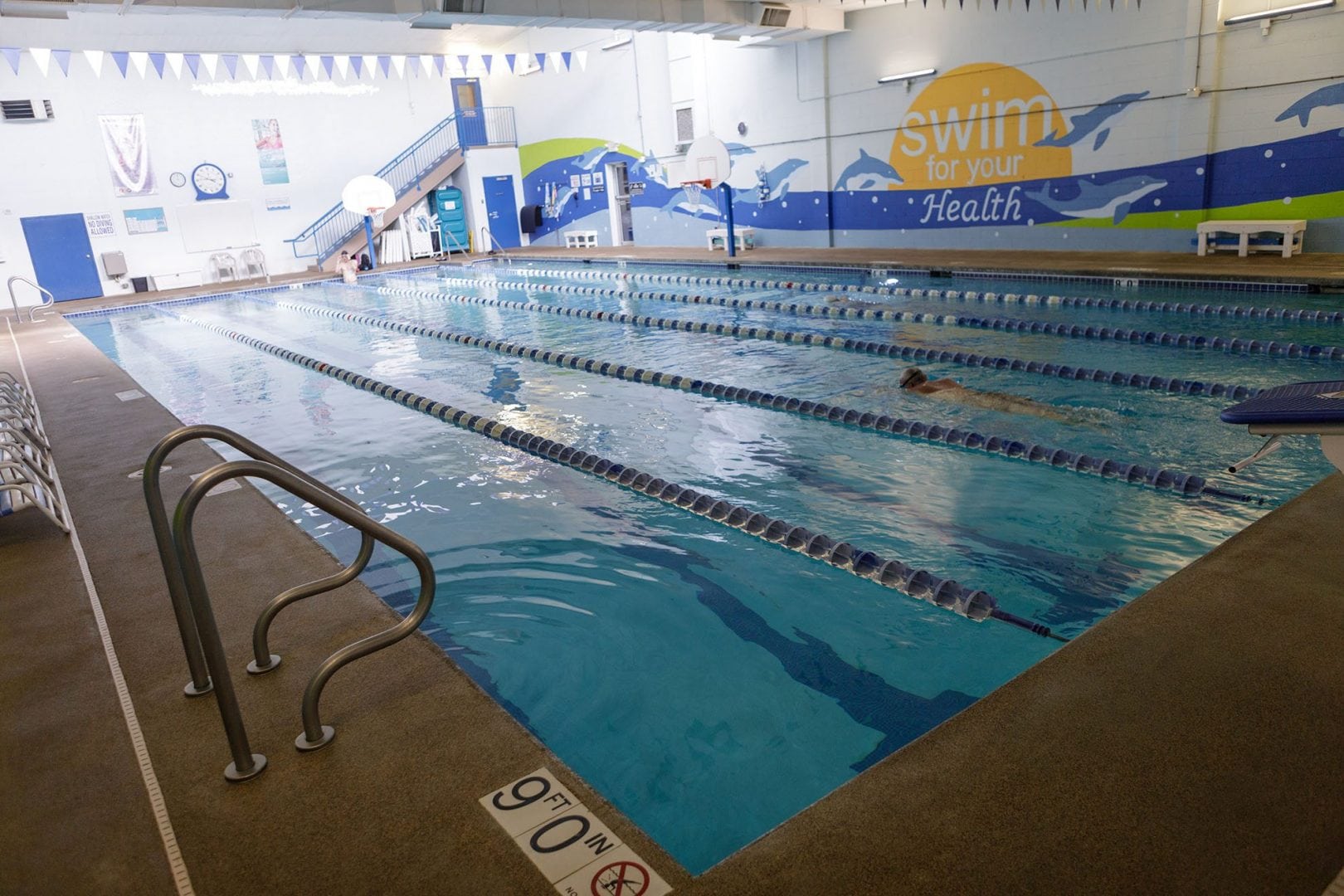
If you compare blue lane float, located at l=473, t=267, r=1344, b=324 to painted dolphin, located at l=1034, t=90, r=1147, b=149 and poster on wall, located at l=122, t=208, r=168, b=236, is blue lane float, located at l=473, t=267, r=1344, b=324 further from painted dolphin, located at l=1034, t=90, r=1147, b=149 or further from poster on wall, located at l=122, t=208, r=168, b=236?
poster on wall, located at l=122, t=208, r=168, b=236

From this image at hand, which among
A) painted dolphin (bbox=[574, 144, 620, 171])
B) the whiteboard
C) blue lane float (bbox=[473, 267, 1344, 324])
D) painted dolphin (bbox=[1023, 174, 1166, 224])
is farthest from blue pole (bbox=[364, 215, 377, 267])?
painted dolphin (bbox=[1023, 174, 1166, 224])

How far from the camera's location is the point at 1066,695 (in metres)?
2.15

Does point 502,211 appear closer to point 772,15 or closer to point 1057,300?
point 772,15

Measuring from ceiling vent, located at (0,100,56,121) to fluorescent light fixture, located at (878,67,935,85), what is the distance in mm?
15182

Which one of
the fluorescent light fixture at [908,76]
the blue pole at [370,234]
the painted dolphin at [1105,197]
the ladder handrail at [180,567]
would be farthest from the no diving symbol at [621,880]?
the blue pole at [370,234]

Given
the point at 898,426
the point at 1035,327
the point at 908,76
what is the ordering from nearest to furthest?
the point at 898,426, the point at 1035,327, the point at 908,76

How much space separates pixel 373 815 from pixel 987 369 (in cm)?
566

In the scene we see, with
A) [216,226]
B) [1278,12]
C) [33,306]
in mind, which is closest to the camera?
[1278,12]

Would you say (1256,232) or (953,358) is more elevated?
(1256,232)

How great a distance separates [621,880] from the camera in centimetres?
168

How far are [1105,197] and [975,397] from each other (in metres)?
6.85

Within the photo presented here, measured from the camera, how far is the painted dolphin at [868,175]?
13.5 meters

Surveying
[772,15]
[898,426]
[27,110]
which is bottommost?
[898,426]

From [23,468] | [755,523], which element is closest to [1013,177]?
[755,523]
